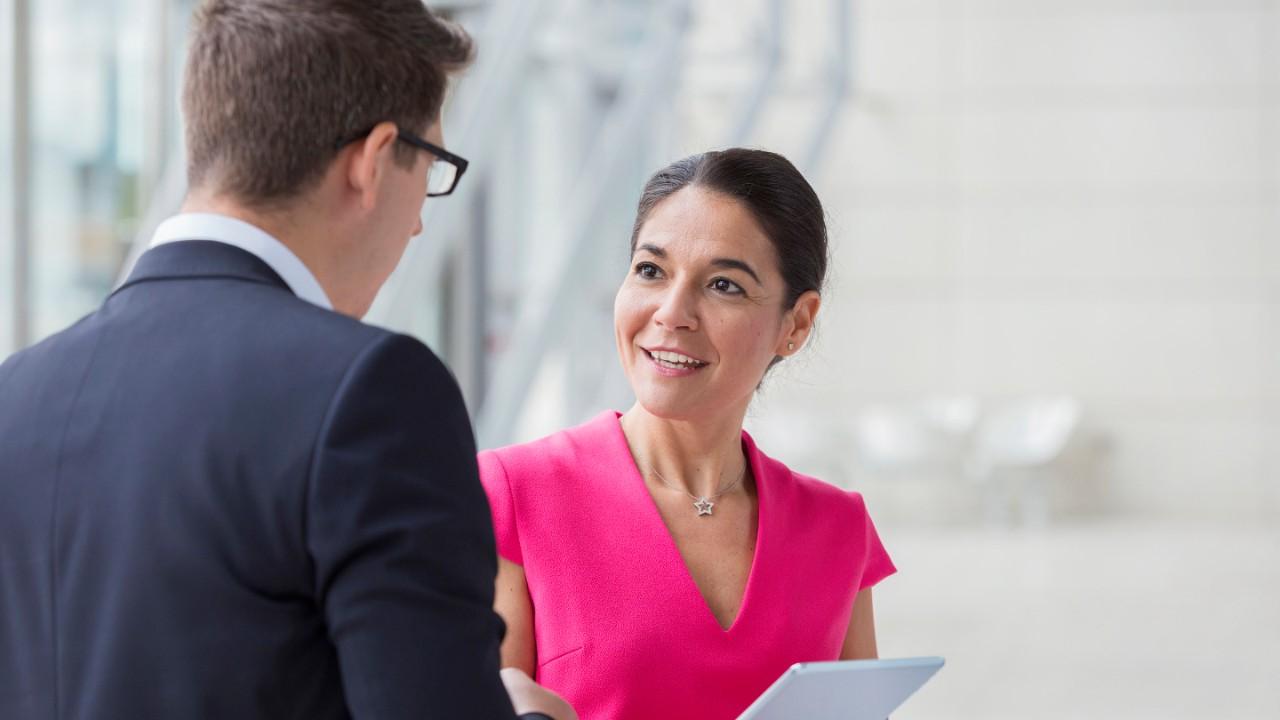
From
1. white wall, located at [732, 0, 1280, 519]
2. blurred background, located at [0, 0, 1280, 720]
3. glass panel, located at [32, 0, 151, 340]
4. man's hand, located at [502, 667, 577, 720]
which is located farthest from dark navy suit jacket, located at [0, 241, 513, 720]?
white wall, located at [732, 0, 1280, 519]

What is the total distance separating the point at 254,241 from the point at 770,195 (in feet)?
3.36

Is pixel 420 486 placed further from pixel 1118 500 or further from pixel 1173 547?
pixel 1118 500

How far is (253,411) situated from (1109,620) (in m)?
7.38

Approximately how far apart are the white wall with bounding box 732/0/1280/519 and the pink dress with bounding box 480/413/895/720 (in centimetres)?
1094

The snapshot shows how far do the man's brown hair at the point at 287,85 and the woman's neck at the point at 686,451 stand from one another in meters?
0.96

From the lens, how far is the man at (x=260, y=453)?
1.08 meters

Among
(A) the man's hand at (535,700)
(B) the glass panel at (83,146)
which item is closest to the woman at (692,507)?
(A) the man's hand at (535,700)

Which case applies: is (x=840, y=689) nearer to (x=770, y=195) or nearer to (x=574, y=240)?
(x=770, y=195)

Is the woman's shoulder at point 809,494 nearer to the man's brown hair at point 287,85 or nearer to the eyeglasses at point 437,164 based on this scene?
the eyeglasses at point 437,164

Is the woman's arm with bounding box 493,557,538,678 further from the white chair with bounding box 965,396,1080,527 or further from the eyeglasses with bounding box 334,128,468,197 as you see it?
the white chair with bounding box 965,396,1080,527

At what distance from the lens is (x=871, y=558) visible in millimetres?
2109

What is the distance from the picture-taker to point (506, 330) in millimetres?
8156

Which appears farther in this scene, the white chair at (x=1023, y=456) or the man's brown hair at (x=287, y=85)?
the white chair at (x=1023, y=456)

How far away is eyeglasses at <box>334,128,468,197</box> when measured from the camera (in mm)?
1196
